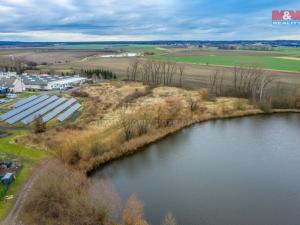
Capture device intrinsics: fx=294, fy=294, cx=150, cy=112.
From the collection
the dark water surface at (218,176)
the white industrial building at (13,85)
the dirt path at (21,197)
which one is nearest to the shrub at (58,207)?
the dirt path at (21,197)

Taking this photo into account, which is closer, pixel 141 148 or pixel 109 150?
pixel 109 150

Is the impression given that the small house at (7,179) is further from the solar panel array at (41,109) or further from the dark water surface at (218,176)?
the solar panel array at (41,109)

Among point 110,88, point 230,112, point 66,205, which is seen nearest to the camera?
point 66,205

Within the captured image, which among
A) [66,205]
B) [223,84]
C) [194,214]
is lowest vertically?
[194,214]

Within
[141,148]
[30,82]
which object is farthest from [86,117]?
[30,82]

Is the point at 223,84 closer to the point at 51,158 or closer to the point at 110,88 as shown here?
the point at 110,88
